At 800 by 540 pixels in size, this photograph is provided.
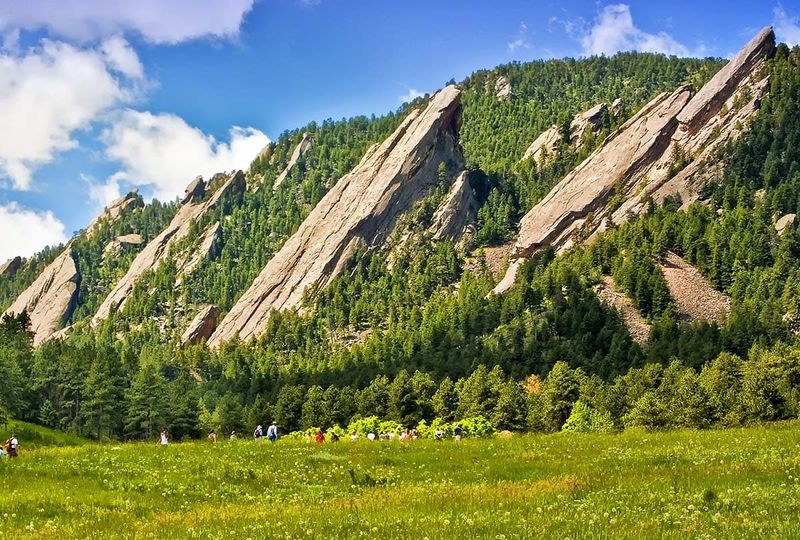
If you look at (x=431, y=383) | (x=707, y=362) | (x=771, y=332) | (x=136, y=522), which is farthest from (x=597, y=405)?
(x=136, y=522)

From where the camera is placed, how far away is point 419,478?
91.1 feet

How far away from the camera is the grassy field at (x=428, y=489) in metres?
15.4

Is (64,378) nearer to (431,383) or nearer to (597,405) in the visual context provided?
(431,383)

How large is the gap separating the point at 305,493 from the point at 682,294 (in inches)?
6596

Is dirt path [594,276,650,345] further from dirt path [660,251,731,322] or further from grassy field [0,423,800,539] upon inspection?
grassy field [0,423,800,539]

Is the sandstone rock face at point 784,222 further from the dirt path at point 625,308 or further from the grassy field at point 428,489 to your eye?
the grassy field at point 428,489

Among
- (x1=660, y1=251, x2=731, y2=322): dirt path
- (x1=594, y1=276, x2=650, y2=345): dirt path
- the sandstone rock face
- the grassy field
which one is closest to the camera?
the grassy field

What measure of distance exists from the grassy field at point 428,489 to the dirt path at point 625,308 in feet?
404

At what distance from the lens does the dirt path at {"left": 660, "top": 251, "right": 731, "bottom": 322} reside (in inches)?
6604

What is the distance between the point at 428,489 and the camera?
75.8 feet

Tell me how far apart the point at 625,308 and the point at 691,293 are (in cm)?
2159

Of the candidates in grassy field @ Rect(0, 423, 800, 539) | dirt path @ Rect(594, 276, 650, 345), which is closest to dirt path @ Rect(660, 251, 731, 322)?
dirt path @ Rect(594, 276, 650, 345)

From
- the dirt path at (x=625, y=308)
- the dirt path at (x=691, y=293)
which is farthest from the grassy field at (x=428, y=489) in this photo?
the dirt path at (x=691, y=293)

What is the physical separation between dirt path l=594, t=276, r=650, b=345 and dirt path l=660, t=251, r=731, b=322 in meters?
11.1
